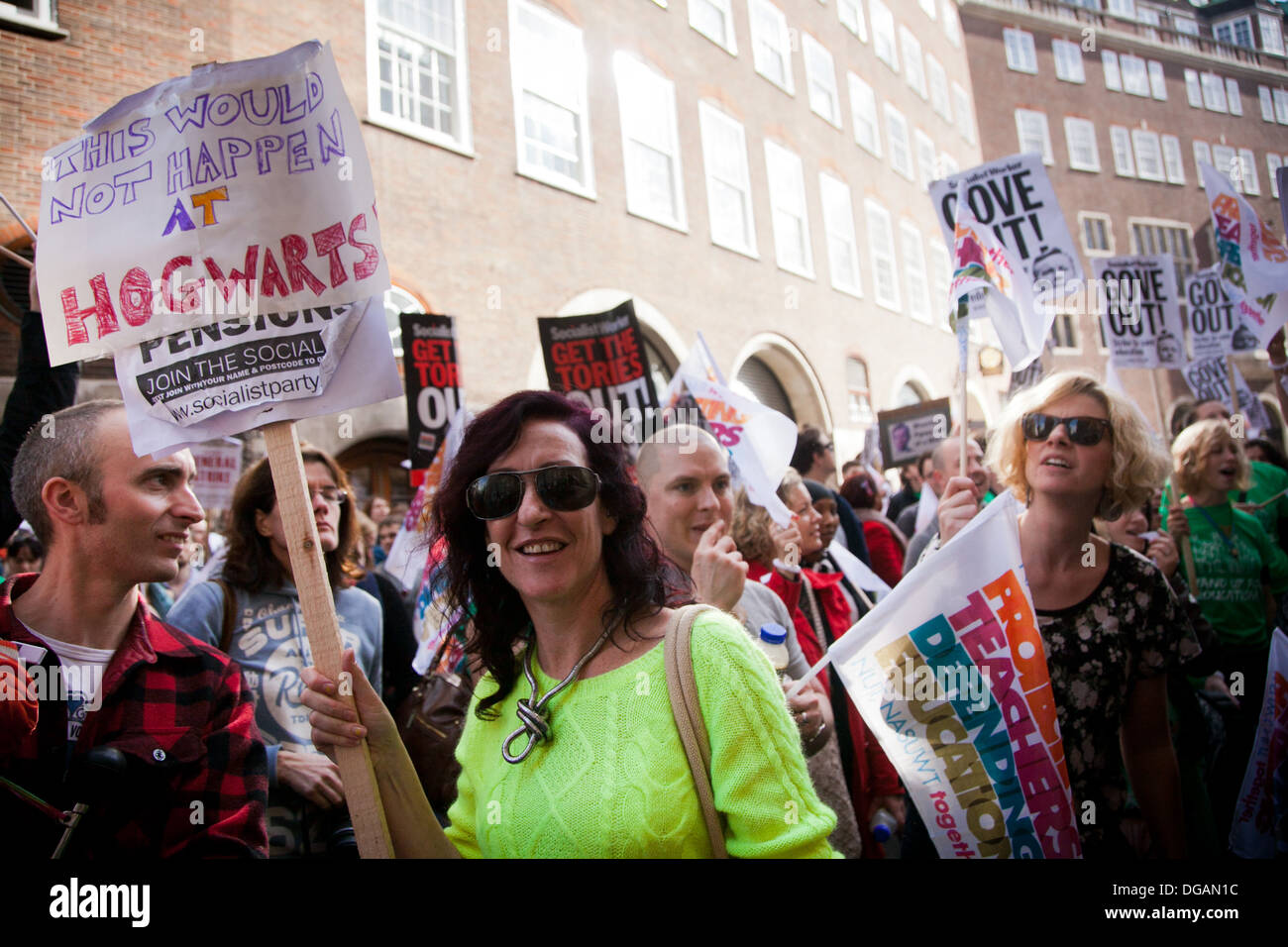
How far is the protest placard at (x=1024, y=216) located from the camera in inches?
129

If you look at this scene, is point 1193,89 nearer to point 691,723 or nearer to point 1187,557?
point 1187,557

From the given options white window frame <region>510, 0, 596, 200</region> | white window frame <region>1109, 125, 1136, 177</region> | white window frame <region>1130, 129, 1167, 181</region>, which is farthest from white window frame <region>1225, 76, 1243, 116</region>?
white window frame <region>510, 0, 596, 200</region>

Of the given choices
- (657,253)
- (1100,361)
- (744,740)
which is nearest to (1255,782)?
(744,740)

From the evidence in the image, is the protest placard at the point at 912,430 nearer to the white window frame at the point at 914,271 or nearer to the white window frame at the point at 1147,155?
the white window frame at the point at 1147,155

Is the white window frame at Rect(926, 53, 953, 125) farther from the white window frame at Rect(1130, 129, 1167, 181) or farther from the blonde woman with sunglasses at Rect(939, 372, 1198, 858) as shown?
the blonde woman with sunglasses at Rect(939, 372, 1198, 858)

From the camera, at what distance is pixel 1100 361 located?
75.3 ft

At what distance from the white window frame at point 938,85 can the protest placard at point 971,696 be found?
4.90m

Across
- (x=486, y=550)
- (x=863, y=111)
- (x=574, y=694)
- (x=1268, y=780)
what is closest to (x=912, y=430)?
(x=1268, y=780)

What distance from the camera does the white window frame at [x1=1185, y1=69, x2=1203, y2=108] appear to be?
3.33m

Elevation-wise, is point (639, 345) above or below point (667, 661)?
above

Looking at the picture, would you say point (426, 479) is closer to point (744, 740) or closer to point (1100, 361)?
point (744, 740)

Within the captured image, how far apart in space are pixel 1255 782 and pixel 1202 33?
267 cm

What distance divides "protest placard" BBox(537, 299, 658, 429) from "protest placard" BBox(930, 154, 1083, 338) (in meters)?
1.92
